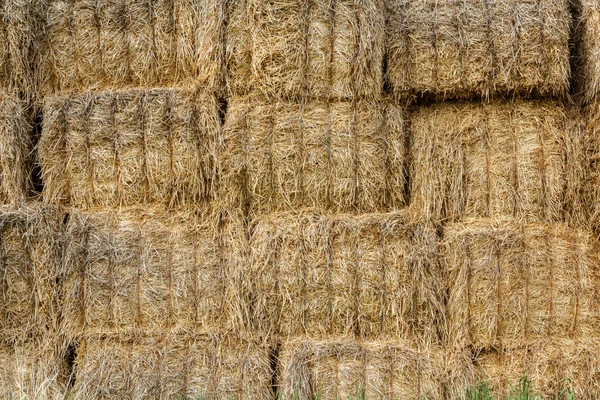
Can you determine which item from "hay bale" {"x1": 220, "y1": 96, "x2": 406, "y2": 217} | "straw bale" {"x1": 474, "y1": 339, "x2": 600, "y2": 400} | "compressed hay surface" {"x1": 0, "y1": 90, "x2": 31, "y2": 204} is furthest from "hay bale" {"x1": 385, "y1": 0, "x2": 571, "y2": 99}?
"compressed hay surface" {"x1": 0, "y1": 90, "x2": 31, "y2": 204}

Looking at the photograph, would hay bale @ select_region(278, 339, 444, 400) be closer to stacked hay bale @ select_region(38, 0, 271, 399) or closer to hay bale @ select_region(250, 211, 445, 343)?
hay bale @ select_region(250, 211, 445, 343)

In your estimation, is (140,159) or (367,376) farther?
(140,159)

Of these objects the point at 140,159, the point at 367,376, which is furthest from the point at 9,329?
the point at 367,376

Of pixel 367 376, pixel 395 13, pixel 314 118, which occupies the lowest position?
pixel 367 376

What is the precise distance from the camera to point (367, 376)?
14.7 feet

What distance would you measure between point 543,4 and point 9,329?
4236 mm

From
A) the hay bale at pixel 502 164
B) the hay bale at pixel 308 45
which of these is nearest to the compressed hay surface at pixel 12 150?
the hay bale at pixel 308 45

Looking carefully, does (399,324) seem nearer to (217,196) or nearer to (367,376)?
(367,376)

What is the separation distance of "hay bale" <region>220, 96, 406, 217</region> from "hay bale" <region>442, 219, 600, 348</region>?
2.54 feet

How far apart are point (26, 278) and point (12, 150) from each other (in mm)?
883

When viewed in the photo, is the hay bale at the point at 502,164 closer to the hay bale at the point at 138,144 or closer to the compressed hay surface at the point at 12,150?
the hay bale at the point at 138,144

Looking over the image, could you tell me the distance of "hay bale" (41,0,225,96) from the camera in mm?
4895

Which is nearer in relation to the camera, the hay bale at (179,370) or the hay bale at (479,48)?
the hay bale at (179,370)

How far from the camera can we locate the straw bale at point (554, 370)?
4547mm
